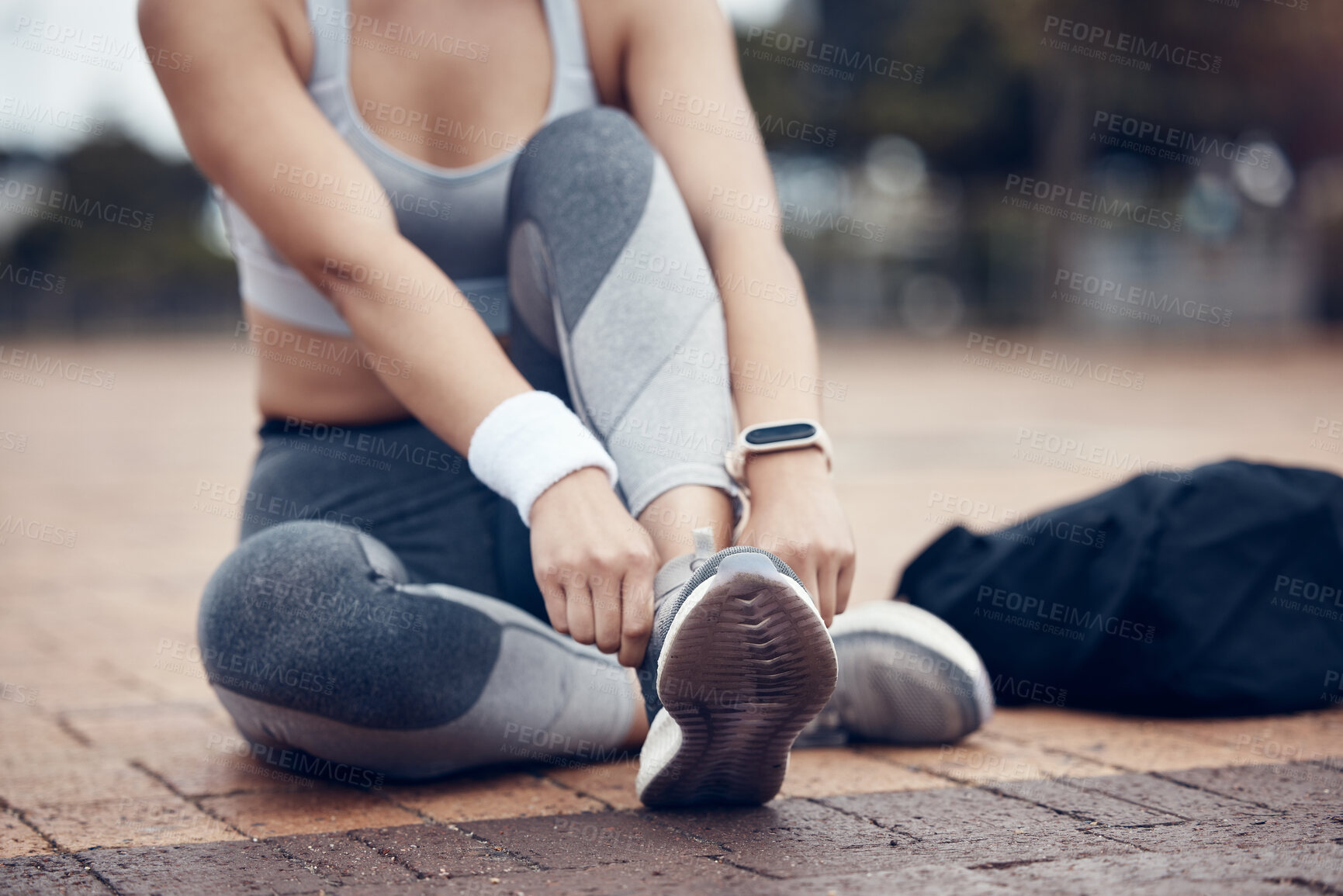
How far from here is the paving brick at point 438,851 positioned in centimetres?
140

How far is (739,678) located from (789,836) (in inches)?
9.9

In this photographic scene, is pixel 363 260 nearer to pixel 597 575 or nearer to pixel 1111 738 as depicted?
pixel 597 575

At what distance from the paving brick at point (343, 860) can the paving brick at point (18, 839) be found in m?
0.26

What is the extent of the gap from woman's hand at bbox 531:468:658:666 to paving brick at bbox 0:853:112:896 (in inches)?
21.4

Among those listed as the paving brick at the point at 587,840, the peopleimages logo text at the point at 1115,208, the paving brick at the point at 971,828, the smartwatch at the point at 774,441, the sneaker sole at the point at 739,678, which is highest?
the peopleimages logo text at the point at 1115,208

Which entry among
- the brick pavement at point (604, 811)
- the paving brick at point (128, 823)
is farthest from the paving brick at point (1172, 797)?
the paving brick at point (128, 823)

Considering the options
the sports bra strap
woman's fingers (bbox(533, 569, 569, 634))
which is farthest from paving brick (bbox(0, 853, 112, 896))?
the sports bra strap

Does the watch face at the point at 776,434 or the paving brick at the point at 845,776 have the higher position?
the watch face at the point at 776,434

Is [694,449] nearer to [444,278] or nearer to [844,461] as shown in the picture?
[444,278]

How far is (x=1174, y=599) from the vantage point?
211cm

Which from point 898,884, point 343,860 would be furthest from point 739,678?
point 343,860

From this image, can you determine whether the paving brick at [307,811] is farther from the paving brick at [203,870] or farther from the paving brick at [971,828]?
the paving brick at [971,828]

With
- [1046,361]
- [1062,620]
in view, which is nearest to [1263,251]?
[1046,361]

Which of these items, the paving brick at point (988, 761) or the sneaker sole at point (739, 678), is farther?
the paving brick at point (988, 761)
